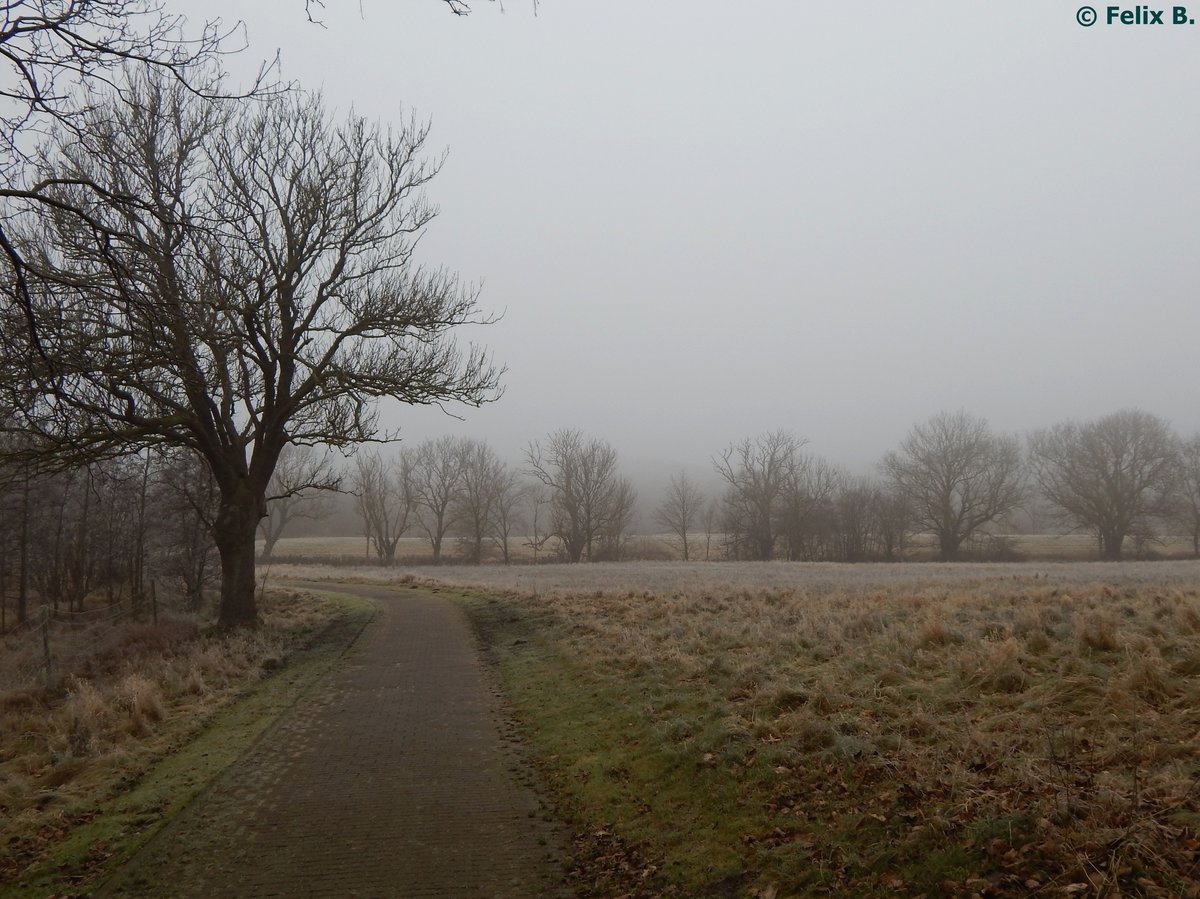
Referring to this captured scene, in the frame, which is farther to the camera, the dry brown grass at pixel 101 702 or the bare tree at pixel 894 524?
the bare tree at pixel 894 524

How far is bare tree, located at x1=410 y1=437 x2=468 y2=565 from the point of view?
7475cm

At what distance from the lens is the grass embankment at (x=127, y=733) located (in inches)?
254

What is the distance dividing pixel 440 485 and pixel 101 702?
65.1 metres

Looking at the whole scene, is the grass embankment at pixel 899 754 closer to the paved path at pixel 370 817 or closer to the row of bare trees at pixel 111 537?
the paved path at pixel 370 817

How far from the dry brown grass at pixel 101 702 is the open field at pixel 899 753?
4.45 m

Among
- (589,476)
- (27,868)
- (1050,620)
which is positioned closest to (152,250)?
(27,868)

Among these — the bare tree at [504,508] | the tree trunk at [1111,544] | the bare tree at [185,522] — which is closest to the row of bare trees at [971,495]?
the tree trunk at [1111,544]

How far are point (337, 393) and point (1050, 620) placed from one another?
47.5 feet

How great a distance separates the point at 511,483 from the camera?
77625mm

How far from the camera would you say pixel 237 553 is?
17.7 m

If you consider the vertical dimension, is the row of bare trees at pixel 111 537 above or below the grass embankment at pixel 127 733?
above

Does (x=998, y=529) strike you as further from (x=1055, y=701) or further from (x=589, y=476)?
(x=1055, y=701)

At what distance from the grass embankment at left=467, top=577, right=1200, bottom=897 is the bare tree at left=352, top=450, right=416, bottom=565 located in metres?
60.7

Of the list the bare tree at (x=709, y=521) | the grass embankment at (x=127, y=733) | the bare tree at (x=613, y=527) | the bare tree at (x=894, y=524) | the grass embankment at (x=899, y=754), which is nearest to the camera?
the grass embankment at (x=899, y=754)
